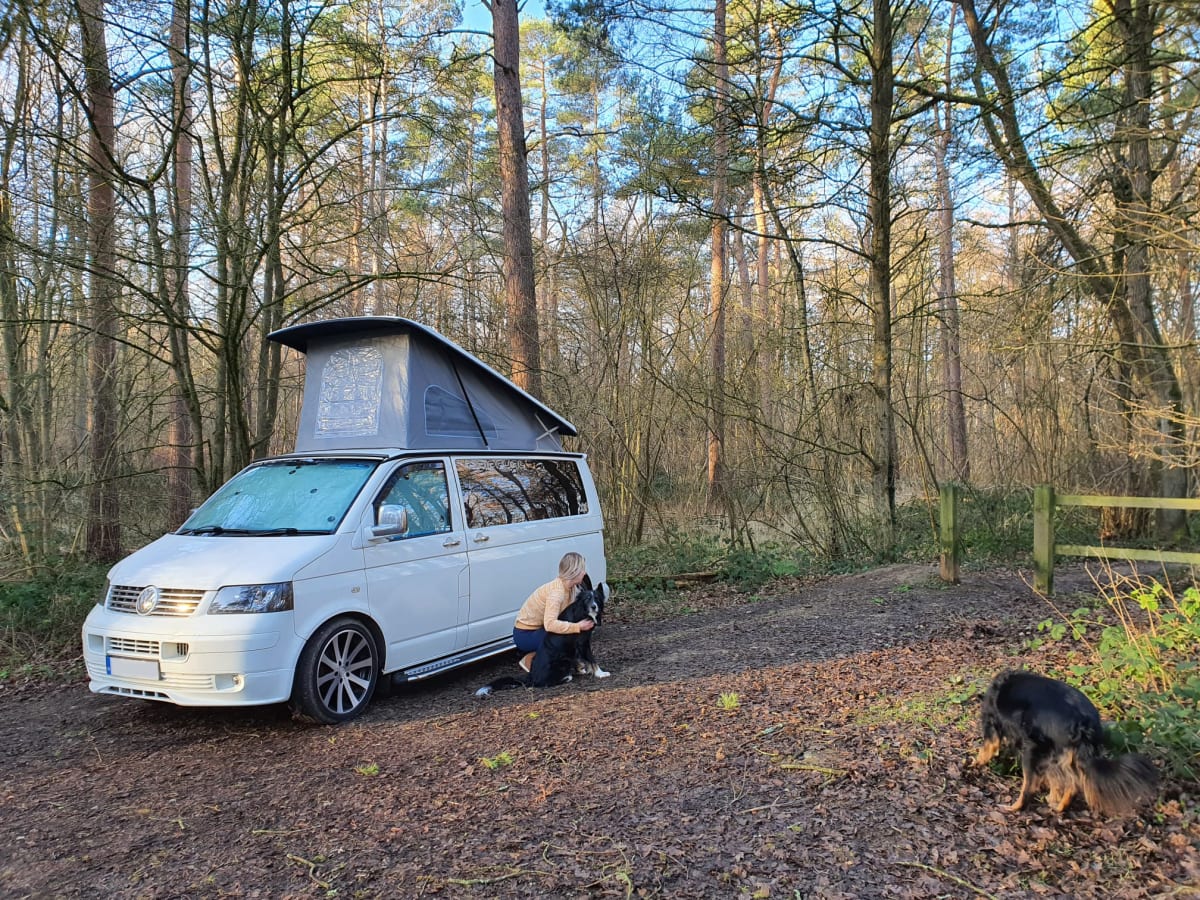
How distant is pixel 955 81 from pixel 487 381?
835 cm

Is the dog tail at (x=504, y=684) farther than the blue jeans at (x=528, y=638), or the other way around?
the blue jeans at (x=528, y=638)

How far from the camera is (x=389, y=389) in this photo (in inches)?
260

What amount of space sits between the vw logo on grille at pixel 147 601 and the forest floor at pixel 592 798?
88cm

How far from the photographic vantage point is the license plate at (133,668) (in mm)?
4832

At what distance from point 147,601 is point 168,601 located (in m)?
0.17

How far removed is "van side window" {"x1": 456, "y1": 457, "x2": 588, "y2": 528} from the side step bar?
104cm

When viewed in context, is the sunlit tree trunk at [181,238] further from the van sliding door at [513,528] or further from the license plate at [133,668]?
the license plate at [133,668]

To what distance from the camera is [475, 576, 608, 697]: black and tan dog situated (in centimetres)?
598

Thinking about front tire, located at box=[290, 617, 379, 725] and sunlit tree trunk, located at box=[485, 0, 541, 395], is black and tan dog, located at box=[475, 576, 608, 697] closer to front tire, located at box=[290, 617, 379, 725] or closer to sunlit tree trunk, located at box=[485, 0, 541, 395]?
front tire, located at box=[290, 617, 379, 725]

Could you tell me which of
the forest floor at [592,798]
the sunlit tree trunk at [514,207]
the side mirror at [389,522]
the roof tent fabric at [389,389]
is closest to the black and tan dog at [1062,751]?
the forest floor at [592,798]

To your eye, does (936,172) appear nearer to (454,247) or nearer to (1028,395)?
(1028,395)

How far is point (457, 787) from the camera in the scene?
154 inches

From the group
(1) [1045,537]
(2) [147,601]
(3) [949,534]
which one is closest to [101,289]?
(2) [147,601]

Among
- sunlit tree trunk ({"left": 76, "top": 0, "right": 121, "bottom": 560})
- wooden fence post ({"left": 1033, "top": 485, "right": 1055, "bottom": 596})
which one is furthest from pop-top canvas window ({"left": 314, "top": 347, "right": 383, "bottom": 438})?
wooden fence post ({"left": 1033, "top": 485, "right": 1055, "bottom": 596})
